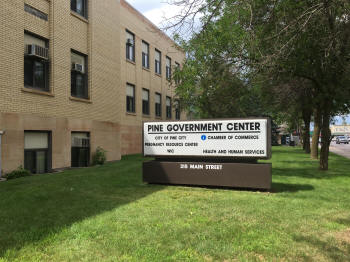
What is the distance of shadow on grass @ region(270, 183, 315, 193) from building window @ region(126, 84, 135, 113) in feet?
52.9

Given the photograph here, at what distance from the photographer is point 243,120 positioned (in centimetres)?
888

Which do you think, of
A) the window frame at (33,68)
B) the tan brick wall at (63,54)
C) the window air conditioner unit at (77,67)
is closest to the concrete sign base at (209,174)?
the tan brick wall at (63,54)

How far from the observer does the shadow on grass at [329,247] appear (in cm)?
404

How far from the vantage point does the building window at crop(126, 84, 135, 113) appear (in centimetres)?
2377

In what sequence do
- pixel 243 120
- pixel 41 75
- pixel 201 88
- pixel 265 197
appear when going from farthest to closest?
pixel 201 88 < pixel 41 75 < pixel 243 120 < pixel 265 197

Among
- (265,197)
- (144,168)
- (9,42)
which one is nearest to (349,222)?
(265,197)

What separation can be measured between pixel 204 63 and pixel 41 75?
24.1 ft

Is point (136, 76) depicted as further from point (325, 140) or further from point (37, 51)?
point (325, 140)

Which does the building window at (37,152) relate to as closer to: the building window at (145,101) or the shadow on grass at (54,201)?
the shadow on grass at (54,201)

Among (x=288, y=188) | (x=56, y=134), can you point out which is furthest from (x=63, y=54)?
(x=288, y=188)

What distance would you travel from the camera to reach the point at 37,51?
12648 millimetres

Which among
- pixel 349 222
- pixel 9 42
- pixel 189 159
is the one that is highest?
pixel 9 42

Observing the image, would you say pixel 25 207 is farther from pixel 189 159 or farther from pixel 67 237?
pixel 189 159

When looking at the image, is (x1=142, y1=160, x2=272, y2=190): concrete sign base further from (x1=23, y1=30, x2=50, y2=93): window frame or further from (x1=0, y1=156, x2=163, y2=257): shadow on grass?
(x1=23, y1=30, x2=50, y2=93): window frame
